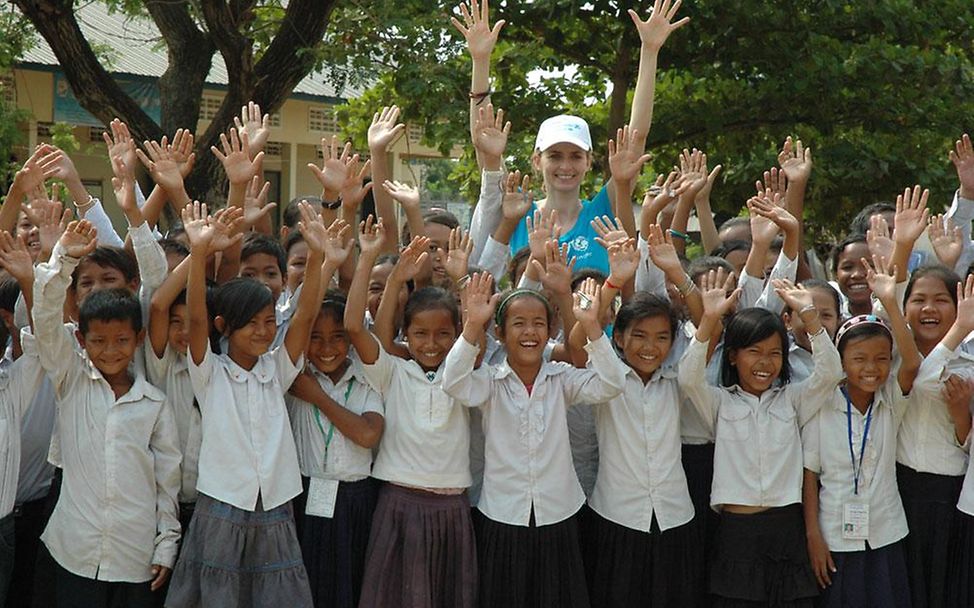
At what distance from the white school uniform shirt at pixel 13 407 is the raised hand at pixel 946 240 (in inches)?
130

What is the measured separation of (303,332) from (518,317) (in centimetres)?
72

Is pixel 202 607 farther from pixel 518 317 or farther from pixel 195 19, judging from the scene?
pixel 195 19

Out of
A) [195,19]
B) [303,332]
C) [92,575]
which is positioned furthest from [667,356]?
[195,19]

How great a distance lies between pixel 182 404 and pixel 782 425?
80.3 inches

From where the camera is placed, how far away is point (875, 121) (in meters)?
7.12

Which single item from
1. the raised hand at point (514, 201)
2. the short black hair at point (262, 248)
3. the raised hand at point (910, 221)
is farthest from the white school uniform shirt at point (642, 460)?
the short black hair at point (262, 248)

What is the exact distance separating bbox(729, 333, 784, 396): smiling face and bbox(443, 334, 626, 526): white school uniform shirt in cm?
49

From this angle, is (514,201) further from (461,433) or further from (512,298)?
(461,433)

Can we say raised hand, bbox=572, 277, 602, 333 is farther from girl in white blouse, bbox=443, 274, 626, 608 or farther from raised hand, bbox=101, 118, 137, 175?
raised hand, bbox=101, 118, 137, 175

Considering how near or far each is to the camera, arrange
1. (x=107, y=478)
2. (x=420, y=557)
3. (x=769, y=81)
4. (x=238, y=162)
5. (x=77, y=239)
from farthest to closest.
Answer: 1. (x=769, y=81)
2. (x=238, y=162)
3. (x=420, y=557)
4. (x=107, y=478)
5. (x=77, y=239)

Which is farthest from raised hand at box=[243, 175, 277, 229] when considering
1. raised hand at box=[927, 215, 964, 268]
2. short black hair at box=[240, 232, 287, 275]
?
raised hand at box=[927, 215, 964, 268]

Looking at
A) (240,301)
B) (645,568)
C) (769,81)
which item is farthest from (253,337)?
(769,81)

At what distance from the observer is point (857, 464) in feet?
12.8

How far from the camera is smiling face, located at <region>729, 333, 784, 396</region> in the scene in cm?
390
